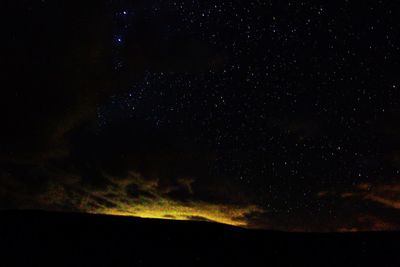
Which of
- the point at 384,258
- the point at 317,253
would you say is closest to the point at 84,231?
the point at 317,253

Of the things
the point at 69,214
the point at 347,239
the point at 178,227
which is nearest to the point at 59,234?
the point at 69,214

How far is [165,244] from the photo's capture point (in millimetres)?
3734

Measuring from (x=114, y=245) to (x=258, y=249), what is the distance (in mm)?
1430

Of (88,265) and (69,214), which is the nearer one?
(88,265)

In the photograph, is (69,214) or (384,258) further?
(69,214)

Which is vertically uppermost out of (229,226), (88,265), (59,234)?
(229,226)

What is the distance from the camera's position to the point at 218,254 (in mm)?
3699

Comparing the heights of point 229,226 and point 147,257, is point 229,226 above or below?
above

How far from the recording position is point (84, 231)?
3799 millimetres

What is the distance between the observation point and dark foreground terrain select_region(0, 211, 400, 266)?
11.9 feet

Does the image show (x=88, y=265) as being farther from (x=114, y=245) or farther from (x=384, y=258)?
(x=384, y=258)

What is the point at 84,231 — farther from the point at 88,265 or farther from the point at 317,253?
the point at 317,253

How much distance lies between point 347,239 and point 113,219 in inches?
93.3

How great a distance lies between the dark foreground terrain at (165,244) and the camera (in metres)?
3.63
